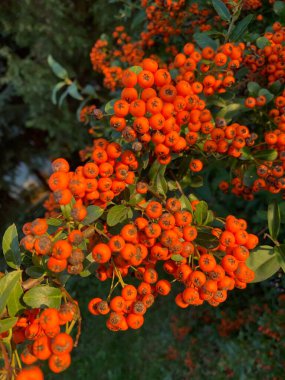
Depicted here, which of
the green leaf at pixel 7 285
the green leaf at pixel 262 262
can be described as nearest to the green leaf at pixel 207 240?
the green leaf at pixel 262 262

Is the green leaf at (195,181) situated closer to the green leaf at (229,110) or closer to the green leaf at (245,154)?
the green leaf at (245,154)

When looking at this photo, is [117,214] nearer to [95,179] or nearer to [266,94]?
[95,179]

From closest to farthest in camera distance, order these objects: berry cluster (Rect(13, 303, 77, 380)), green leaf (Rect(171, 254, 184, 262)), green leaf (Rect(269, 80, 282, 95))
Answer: berry cluster (Rect(13, 303, 77, 380)) < green leaf (Rect(171, 254, 184, 262)) < green leaf (Rect(269, 80, 282, 95))

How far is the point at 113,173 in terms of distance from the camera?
6.54 feet

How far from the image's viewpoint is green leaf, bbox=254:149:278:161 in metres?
2.46

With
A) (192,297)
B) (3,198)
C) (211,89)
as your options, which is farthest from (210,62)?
(3,198)

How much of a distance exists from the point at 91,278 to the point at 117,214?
596 cm

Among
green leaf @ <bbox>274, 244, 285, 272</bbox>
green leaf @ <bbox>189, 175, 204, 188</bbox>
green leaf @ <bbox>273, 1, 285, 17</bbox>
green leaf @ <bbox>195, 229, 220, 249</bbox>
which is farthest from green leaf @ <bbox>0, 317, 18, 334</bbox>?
green leaf @ <bbox>273, 1, 285, 17</bbox>

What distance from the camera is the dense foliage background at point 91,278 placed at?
4.87 m

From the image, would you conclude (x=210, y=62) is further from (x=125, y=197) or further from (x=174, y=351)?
(x=174, y=351)

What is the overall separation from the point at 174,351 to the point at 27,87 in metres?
7.63

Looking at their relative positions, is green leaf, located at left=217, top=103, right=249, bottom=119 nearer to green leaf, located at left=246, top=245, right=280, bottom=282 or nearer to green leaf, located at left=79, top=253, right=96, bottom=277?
green leaf, located at left=246, top=245, right=280, bottom=282

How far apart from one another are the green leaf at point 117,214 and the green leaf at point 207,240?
439 millimetres

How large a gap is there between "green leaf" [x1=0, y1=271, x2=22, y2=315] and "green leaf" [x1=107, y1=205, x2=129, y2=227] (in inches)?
21.2
